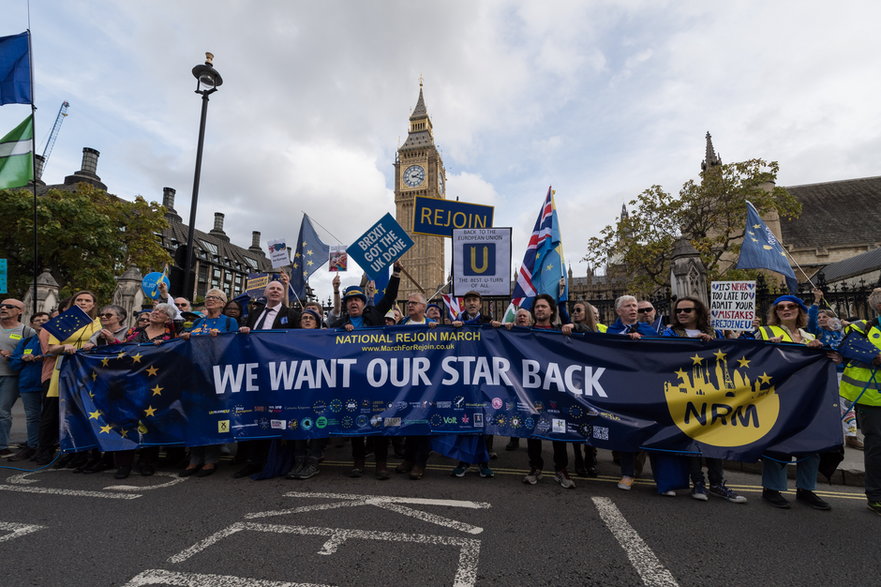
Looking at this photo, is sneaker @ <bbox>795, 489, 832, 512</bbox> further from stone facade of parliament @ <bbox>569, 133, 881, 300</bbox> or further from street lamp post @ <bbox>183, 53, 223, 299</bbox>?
stone facade of parliament @ <bbox>569, 133, 881, 300</bbox>

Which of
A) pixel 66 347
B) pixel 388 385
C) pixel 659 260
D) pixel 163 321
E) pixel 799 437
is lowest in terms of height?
pixel 799 437

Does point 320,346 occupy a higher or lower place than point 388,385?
higher

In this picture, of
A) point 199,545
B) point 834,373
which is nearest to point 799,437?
point 834,373

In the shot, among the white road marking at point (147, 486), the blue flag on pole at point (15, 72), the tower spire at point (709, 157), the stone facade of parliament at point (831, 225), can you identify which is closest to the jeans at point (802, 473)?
the white road marking at point (147, 486)

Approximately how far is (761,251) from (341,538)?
302 inches

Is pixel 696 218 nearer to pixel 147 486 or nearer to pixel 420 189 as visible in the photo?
pixel 147 486

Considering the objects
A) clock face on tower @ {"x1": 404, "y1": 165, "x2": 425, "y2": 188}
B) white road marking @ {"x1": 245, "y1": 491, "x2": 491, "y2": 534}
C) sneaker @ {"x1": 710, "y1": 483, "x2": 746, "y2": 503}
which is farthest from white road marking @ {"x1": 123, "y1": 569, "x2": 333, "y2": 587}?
clock face on tower @ {"x1": 404, "y1": 165, "x2": 425, "y2": 188}

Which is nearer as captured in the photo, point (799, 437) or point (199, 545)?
point (199, 545)

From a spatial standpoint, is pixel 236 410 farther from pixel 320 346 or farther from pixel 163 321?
pixel 163 321

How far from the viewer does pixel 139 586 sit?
2.40 m

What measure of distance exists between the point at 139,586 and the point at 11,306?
5655mm

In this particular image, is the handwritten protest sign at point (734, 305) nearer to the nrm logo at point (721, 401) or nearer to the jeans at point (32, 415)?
the nrm logo at point (721, 401)

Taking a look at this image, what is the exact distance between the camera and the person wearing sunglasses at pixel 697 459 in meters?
3.98

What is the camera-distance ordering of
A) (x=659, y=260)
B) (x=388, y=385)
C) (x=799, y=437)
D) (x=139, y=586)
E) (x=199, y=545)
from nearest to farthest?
(x=139, y=586) < (x=199, y=545) < (x=799, y=437) < (x=388, y=385) < (x=659, y=260)
